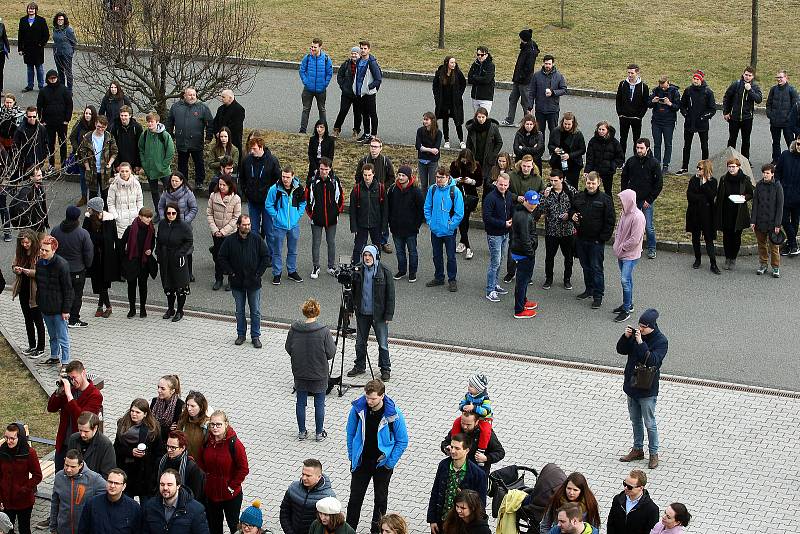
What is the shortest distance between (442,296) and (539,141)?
3.56 meters

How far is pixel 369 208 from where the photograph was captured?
2108 cm

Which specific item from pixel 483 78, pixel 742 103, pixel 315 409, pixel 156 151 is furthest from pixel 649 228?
pixel 315 409

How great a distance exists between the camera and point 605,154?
75.0 ft

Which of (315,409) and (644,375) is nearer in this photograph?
(644,375)

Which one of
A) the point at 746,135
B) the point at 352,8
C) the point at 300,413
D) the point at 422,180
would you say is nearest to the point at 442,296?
the point at 422,180

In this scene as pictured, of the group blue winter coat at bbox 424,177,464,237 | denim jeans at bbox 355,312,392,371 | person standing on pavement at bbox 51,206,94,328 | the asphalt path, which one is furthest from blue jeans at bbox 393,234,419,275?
person standing on pavement at bbox 51,206,94,328

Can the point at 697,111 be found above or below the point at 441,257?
above

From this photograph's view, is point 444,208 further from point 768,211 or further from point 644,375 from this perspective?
point 644,375

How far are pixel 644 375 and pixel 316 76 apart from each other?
12.6 metres

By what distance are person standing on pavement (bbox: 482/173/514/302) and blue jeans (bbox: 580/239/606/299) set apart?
104 cm

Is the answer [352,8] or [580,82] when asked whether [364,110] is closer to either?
[580,82]

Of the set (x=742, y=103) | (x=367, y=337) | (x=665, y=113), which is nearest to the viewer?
(x=367, y=337)

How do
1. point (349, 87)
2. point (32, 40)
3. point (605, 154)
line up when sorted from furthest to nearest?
point (32, 40) < point (349, 87) < point (605, 154)

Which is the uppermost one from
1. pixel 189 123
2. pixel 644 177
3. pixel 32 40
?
pixel 32 40
